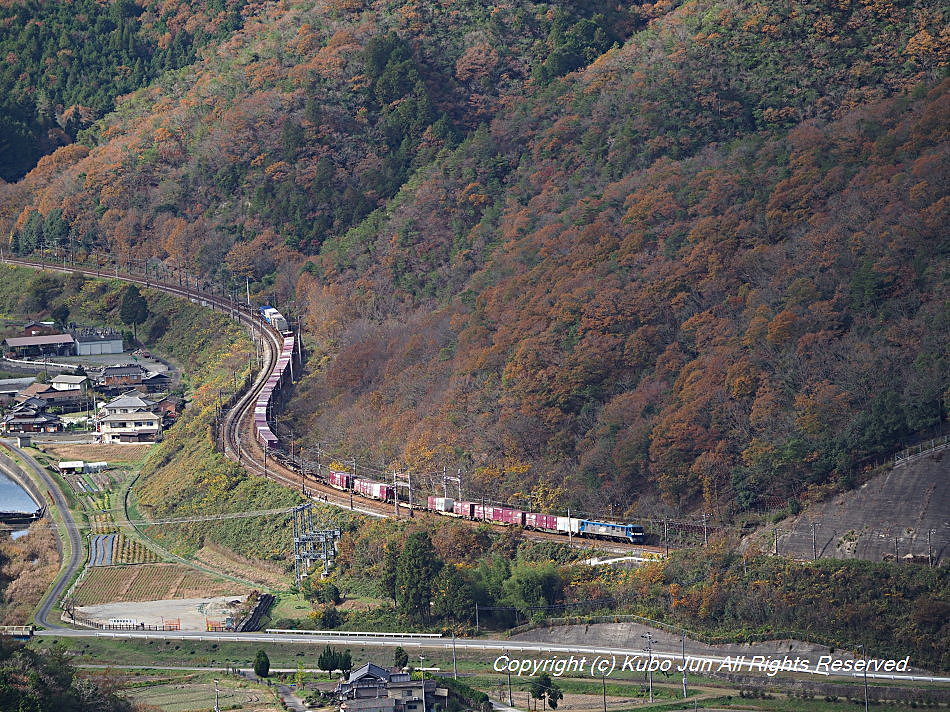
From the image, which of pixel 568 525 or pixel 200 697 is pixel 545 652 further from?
pixel 200 697

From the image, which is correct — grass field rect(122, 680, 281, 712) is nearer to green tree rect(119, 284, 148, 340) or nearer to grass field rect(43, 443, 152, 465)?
grass field rect(43, 443, 152, 465)

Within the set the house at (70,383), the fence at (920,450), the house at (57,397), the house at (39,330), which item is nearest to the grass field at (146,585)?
the house at (57,397)

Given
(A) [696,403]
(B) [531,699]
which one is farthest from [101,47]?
(B) [531,699]

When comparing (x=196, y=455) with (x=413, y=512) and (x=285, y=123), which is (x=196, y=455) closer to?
(x=413, y=512)

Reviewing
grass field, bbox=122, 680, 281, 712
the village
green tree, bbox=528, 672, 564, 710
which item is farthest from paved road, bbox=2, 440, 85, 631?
green tree, bbox=528, 672, 564, 710

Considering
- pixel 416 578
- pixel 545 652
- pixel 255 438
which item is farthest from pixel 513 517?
pixel 255 438
